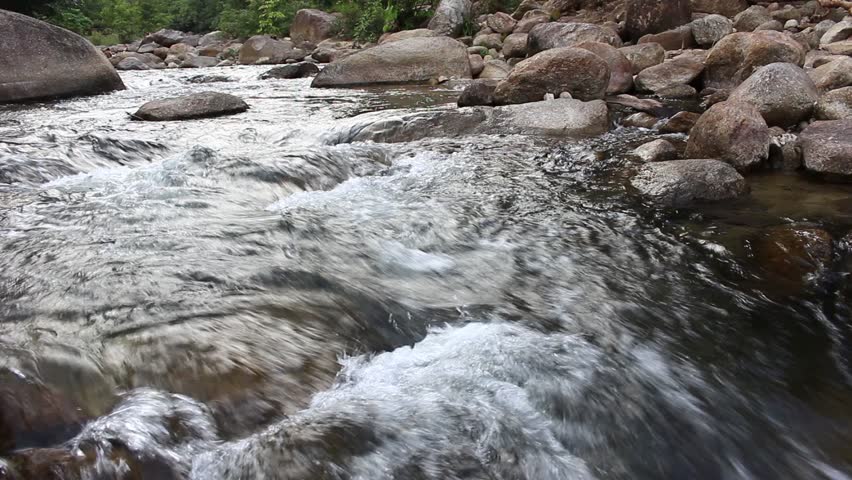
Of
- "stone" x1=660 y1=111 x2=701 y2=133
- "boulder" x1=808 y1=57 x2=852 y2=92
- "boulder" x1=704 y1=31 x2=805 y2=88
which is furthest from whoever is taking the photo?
"boulder" x1=704 y1=31 x2=805 y2=88

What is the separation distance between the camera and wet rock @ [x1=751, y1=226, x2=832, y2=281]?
119 inches

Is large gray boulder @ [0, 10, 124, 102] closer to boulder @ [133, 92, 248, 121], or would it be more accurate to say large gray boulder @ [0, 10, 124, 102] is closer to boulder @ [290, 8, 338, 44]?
boulder @ [133, 92, 248, 121]

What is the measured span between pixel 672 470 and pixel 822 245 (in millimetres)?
2096

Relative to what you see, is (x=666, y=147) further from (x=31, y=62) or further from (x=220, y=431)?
(x=31, y=62)

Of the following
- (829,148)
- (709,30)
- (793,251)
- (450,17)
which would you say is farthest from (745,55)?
(450,17)

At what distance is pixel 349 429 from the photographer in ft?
5.61

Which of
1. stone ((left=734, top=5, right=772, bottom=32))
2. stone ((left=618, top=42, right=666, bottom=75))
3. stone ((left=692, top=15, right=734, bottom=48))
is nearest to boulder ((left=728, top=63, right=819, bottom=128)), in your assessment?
stone ((left=618, top=42, right=666, bottom=75))

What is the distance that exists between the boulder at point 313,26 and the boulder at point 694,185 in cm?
1824

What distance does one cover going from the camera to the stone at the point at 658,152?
4.92 meters

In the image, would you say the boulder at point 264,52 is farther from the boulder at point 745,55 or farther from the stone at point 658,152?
the stone at point 658,152

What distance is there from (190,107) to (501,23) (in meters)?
10.4

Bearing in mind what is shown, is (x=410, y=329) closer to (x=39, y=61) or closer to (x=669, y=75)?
(x=669, y=75)

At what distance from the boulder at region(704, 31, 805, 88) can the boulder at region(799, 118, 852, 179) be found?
3.42 metres

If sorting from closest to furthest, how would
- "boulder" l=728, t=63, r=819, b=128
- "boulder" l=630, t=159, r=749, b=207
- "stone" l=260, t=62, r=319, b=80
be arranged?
"boulder" l=630, t=159, r=749, b=207 < "boulder" l=728, t=63, r=819, b=128 < "stone" l=260, t=62, r=319, b=80
